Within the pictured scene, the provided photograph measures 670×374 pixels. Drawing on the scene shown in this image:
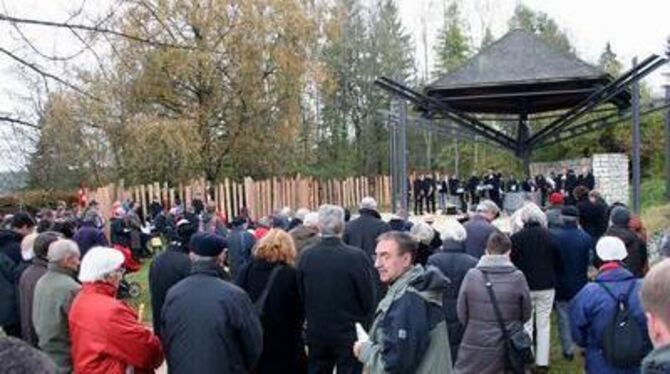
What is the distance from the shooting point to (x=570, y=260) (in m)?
9.42

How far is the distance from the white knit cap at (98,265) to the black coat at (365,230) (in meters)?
4.47

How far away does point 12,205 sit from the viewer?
31938mm

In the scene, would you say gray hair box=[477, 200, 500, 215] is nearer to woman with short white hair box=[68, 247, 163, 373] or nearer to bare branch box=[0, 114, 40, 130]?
woman with short white hair box=[68, 247, 163, 373]

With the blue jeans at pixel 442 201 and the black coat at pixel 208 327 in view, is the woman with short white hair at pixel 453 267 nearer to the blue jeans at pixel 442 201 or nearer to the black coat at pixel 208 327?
the black coat at pixel 208 327

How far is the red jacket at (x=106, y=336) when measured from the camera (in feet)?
17.2

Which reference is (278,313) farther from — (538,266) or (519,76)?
(519,76)

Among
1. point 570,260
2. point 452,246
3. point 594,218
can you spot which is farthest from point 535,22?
point 452,246

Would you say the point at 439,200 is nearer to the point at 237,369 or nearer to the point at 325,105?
the point at 325,105

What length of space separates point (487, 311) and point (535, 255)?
2.41 m

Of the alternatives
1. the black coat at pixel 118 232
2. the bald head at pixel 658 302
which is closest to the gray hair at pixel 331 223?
the bald head at pixel 658 302

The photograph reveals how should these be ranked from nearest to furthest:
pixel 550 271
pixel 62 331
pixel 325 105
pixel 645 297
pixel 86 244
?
1. pixel 645 297
2. pixel 62 331
3. pixel 550 271
4. pixel 86 244
5. pixel 325 105

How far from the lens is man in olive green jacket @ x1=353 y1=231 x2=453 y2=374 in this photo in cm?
463

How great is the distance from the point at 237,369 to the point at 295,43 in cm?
3052

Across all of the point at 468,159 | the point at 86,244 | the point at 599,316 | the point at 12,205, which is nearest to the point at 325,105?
the point at 468,159
